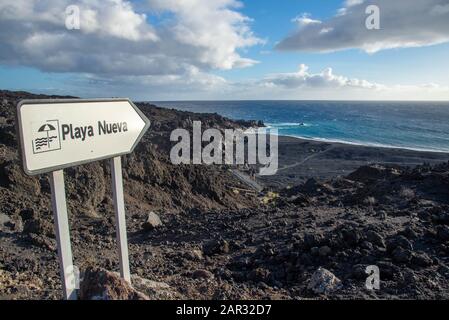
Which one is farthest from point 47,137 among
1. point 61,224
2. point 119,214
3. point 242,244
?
point 242,244

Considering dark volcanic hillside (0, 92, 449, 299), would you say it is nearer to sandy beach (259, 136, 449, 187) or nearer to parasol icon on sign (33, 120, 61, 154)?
parasol icon on sign (33, 120, 61, 154)

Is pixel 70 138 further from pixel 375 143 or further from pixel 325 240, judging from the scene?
pixel 375 143

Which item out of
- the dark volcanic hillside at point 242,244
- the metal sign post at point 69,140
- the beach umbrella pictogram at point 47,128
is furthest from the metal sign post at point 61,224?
the dark volcanic hillside at point 242,244

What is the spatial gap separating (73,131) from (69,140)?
8 cm

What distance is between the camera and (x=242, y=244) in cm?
711

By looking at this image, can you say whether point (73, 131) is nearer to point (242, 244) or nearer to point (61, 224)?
point (61, 224)

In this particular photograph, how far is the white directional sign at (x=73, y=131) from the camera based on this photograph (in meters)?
2.67

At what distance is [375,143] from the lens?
174 ft

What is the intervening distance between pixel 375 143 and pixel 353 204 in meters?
46.1

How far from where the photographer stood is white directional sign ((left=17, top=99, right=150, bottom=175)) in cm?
267

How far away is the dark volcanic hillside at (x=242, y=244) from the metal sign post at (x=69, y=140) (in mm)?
598

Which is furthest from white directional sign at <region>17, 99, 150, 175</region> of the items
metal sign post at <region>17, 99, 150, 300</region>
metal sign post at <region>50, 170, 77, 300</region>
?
metal sign post at <region>50, 170, 77, 300</region>

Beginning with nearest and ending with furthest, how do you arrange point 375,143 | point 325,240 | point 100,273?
point 100,273, point 325,240, point 375,143
